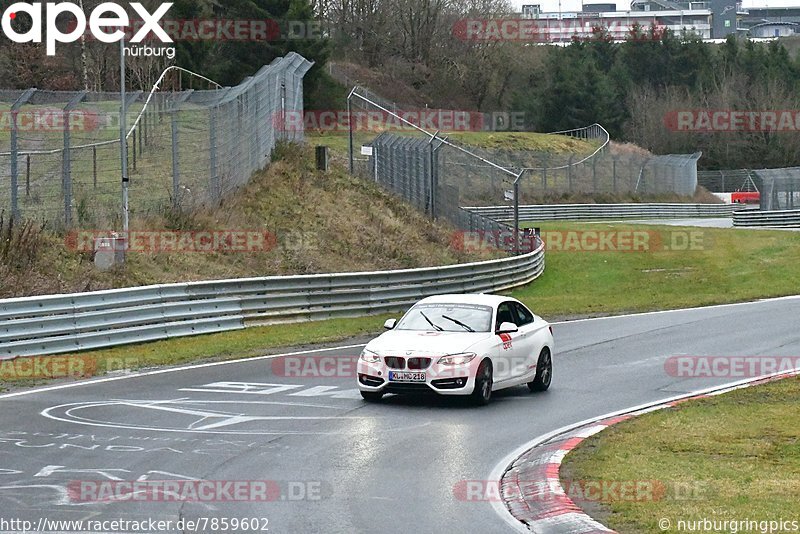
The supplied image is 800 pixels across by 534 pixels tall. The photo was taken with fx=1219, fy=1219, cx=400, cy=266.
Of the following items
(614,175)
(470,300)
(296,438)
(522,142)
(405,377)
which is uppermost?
(522,142)

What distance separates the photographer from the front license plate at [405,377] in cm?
1497

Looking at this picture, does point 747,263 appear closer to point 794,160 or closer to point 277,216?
point 277,216

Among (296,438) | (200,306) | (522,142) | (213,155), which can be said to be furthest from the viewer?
(522,142)

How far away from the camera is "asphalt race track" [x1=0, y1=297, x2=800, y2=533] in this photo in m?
9.34

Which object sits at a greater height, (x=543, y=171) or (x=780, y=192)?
(x=543, y=171)

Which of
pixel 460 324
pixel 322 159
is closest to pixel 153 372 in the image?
pixel 460 324

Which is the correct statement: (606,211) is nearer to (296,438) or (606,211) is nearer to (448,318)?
(448,318)

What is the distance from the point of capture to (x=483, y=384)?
50.3 ft

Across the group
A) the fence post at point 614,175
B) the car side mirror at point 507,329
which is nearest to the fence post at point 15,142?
the car side mirror at point 507,329

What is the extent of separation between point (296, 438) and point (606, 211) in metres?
59.1

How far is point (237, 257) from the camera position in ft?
94.0

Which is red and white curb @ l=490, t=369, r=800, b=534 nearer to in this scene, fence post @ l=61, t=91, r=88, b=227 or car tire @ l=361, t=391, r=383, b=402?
car tire @ l=361, t=391, r=383, b=402

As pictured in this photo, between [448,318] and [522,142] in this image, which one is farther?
[522,142]

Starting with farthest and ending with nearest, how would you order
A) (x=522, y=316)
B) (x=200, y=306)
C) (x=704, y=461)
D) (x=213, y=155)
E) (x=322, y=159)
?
1. (x=322, y=159)
2. (x=213, y=155)
3. (x=200, y=306)
4. (x=522, y=316)
5. (x=704, y=461)
